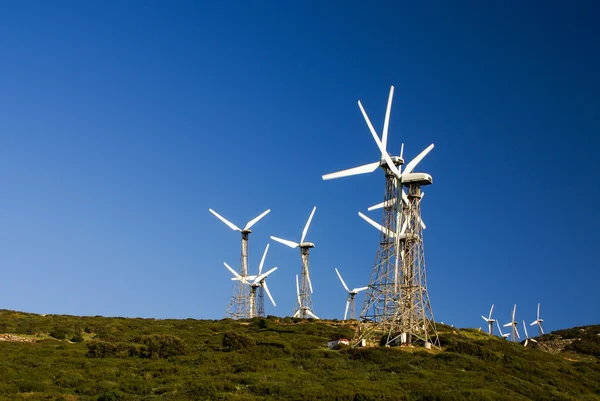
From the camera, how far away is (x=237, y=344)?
182ft

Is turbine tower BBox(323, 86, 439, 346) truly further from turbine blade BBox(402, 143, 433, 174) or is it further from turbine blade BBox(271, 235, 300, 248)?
turbine blade BBox(271, 235, 300, 248)

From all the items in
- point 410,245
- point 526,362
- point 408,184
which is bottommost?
point 526,362

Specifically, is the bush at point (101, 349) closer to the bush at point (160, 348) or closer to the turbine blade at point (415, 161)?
the bush at point (160, 348)

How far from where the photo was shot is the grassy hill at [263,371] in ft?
125

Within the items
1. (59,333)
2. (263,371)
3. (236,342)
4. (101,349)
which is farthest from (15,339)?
(263,371)

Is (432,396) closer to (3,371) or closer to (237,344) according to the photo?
(237,344)

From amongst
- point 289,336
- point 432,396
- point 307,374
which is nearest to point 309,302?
point 289,336

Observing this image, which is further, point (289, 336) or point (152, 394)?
point (289, 336)

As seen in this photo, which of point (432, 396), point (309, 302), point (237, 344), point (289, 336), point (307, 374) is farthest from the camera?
point (309, 302)

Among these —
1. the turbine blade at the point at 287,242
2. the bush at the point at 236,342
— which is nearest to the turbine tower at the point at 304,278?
the turbine blade at the point at 287,242

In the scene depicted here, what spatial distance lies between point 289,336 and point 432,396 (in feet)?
115

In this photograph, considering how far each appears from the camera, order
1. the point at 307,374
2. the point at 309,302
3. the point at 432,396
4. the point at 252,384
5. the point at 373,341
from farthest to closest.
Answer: the point at 309,302
the point at 373,341
the point at 307,374
the point at 252,384
the point at 432,396

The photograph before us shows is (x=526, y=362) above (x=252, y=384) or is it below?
above

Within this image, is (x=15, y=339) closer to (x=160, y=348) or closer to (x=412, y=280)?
(x=160, y=348)
